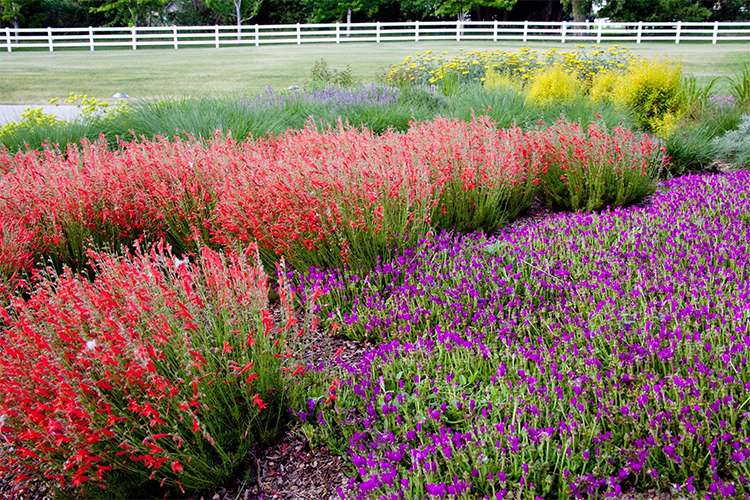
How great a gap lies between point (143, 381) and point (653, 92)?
30.2ft

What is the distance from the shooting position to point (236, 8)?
40.3 meters

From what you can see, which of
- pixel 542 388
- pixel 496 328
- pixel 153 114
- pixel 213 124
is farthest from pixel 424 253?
pixel 153 114

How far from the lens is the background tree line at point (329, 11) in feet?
118

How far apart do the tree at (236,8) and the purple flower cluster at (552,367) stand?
1535 inches

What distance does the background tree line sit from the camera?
36.1 m

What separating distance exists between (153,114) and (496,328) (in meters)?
6.33

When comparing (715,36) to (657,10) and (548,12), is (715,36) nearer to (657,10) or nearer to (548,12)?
(657,10)

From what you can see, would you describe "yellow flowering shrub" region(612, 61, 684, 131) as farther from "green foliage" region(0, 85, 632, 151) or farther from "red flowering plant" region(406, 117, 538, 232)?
"red flowering plant" region(406, 117, 538, 232)

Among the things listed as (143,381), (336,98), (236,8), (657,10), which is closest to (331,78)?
(336,98)

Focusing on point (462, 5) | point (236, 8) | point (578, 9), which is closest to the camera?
point (578, 9)

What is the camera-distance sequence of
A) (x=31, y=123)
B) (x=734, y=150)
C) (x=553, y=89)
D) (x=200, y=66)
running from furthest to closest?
(x=200, y=66) < (x=553, y=89) < (x=31, y=123) < (x=734, y=150)

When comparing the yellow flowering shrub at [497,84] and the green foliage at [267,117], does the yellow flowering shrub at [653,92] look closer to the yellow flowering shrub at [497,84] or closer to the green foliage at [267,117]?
the green foliage at [267,117]

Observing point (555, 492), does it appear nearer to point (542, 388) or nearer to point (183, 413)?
point (542, 388)

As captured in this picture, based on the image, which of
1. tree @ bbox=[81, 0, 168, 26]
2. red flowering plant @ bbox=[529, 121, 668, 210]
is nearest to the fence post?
red flowering plant @ bbox=[529, 121, 668, 210]
